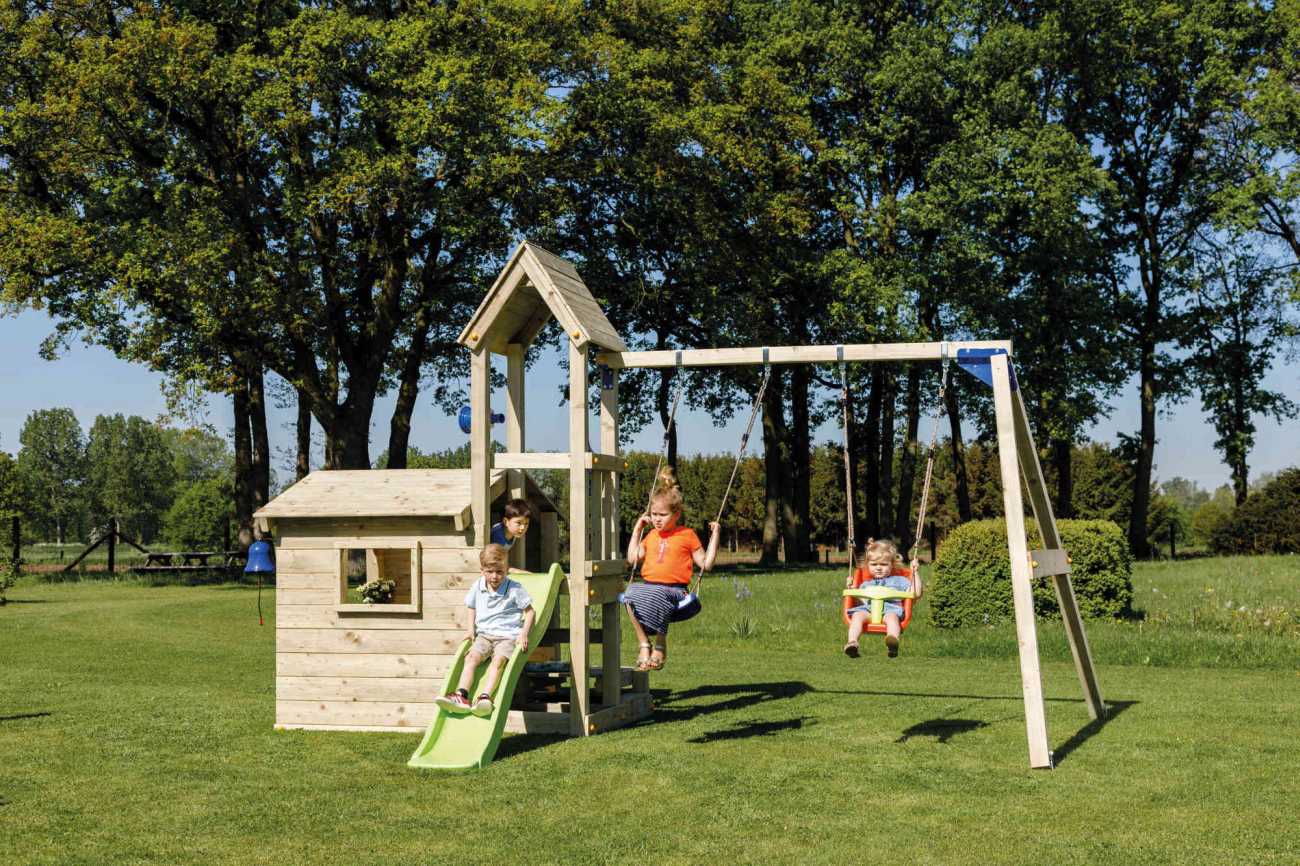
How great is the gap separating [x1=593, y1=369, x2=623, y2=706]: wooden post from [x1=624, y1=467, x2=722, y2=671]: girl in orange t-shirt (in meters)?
0.52

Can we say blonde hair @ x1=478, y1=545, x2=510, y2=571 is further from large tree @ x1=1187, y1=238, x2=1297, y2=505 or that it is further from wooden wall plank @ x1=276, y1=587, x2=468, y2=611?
large tree @ x1=1187, y1=238, x2=1297, y2=505

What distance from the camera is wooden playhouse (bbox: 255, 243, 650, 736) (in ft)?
36.7

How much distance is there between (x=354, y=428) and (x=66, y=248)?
7.35 m

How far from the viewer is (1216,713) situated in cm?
1152

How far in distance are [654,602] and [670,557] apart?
420 millimetres

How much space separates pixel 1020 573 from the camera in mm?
9438

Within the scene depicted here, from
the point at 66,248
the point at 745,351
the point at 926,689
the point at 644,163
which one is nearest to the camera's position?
the point at 745,351

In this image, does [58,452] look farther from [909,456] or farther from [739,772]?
[739,772]

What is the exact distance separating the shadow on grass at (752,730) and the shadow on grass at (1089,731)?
217 centimetres

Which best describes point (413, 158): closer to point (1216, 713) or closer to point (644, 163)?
point (644, 163)

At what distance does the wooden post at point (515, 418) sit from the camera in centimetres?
1217

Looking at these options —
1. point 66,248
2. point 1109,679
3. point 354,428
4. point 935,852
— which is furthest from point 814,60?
point 935,852

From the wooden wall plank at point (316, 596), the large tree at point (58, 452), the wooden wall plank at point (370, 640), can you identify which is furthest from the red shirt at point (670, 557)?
the large tree at point (58, 452)

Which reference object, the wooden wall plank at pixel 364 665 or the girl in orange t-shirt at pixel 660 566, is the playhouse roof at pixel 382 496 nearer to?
the wooden wall plank at pixel 364 665
